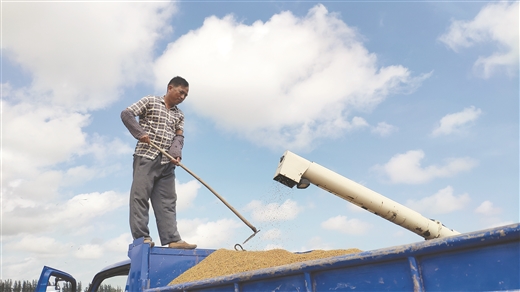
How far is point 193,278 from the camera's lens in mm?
3402

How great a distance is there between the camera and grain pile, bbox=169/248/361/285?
3137 millimetres

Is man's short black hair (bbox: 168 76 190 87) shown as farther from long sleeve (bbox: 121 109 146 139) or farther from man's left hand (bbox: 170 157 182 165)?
man's left hand (bbox: 170 157 182 165)

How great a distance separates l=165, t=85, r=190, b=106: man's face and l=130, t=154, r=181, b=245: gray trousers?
26.1 inches

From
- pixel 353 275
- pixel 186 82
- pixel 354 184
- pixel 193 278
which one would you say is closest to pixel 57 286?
pixel 193 278

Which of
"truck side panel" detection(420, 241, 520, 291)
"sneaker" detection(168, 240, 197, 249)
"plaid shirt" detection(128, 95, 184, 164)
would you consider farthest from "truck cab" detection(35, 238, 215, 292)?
"truck side panel" detection(420, 241, 520, 291)

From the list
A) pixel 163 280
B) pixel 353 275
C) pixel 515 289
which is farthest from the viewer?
pixel 163 280

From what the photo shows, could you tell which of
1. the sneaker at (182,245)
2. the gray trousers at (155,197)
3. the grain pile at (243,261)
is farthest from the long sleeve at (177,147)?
the grain pile at (243,261)

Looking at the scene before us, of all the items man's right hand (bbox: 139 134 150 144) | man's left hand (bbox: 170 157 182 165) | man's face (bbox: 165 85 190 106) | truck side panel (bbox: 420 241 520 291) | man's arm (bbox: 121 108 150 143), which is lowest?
truck side panel (bbox: 420 241 520 291)

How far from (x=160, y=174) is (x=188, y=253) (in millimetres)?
941

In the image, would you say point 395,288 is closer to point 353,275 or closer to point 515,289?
point 353,275

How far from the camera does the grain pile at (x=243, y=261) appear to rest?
123 inches

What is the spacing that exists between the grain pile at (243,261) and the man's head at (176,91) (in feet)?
5.98

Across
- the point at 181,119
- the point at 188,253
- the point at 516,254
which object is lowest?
the point at 516,254

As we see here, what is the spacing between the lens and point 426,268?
1.83 m
